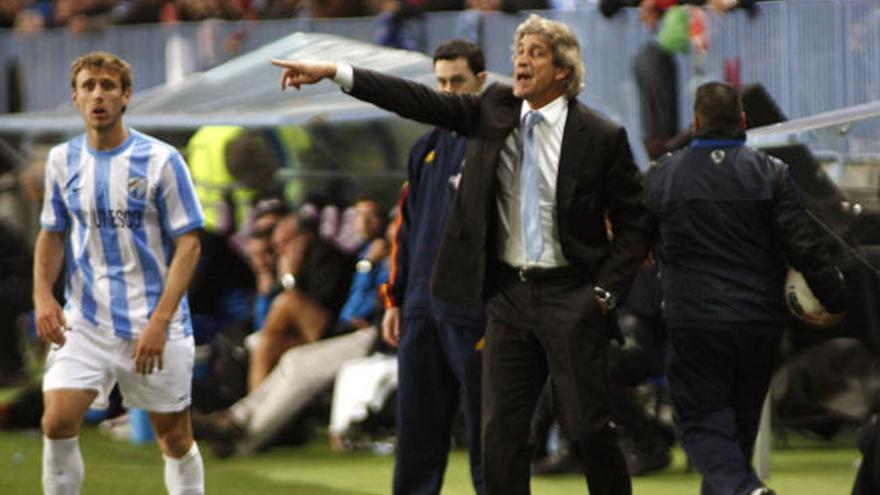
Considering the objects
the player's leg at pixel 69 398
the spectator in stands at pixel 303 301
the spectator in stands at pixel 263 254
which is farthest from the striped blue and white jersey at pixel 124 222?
the spectator in stands at pixel 263 254

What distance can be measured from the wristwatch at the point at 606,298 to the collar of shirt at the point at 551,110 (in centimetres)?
62

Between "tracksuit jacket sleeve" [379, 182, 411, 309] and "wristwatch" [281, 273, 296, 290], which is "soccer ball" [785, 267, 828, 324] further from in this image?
"wristwatch" [281, 273, 296, 290]

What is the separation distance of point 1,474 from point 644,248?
16.1 ft

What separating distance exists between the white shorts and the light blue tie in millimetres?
1644

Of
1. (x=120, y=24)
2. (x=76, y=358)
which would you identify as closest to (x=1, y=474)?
(x=76, y=358)

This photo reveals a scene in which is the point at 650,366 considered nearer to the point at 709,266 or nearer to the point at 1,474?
the point at 709,266

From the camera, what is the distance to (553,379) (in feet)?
26.6

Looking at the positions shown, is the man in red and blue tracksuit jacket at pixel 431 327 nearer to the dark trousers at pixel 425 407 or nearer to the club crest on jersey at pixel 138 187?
the dark trousers at pixel 425 407

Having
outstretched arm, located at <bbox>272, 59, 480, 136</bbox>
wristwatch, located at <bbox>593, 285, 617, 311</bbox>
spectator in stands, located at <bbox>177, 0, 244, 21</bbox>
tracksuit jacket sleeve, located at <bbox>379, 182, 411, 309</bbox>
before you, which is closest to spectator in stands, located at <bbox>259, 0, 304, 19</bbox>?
spectator in stands, located at <bbox>177, 0, 244, 21</bbox>

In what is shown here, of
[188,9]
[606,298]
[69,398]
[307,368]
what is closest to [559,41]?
[606,298]

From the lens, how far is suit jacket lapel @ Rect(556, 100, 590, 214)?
8.02 m

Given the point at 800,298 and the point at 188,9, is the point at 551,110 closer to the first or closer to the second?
the point at 800,298

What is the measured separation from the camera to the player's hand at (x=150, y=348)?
878 centimetres

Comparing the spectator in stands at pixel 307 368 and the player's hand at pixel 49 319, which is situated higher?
the player's hand at pixel 49 319
